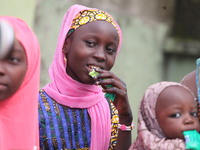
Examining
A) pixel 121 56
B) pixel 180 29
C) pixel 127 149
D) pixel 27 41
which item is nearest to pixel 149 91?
pixel 127 149

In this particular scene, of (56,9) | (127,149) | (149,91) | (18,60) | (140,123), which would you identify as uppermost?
(56,9)

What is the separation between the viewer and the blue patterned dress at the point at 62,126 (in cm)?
A: 335

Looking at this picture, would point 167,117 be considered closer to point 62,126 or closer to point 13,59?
point 62,126

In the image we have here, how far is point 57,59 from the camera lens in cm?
357

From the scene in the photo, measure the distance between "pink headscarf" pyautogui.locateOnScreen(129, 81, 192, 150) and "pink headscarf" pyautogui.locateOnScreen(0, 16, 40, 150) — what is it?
0.67 metres

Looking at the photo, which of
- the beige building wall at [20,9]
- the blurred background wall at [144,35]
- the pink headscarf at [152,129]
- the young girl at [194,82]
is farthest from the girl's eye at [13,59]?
the blurred background wall at [144,35]

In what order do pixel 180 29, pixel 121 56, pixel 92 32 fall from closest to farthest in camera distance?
pixel 92 32, pixel 121 56, pixel 180 29

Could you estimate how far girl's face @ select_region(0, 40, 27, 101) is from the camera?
2699 millimetres

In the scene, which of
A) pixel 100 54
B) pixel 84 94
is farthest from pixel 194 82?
pixel 84 94

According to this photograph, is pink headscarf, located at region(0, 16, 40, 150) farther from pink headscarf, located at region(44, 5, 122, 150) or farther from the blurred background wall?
the blurred background wall

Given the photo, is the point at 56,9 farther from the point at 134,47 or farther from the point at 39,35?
the point at 134,47

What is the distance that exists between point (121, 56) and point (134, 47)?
0.28 m

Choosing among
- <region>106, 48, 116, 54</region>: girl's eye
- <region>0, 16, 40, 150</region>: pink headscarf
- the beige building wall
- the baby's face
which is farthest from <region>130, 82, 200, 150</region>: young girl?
the beige building wall

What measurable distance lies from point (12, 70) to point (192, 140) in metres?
1.11
